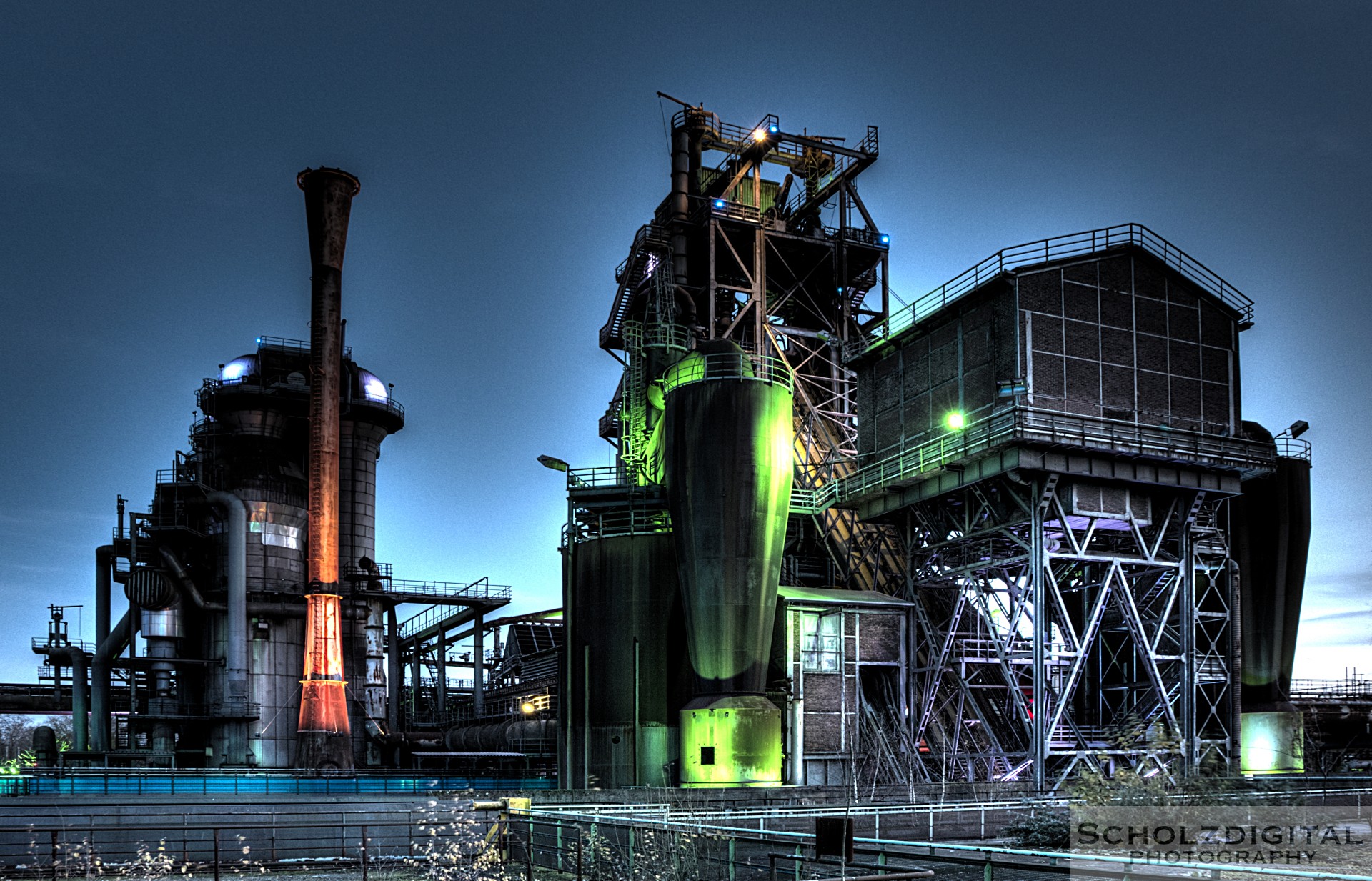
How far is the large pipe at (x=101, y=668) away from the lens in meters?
67.7

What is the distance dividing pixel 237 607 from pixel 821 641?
34.1m

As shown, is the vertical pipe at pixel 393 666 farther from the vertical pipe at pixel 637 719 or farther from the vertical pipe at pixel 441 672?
the vertical pipe at pixel 637 719

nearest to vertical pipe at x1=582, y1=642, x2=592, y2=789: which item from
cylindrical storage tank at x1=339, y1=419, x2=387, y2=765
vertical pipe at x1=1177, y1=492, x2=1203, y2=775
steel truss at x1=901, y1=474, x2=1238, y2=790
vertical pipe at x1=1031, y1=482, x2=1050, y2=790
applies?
steel truss at x1=901, y1=474, x2=1238, y2=790

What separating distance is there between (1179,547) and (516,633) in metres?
49.8

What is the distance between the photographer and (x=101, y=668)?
68.5 m

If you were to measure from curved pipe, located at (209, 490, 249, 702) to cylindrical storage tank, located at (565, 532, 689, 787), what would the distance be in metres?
25.1

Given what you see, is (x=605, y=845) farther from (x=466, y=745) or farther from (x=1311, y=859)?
(x=466, y=745)

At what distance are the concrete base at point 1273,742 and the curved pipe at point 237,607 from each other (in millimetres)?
46463

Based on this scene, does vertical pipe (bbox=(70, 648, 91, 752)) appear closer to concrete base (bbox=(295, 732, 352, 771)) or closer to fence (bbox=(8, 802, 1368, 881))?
concrete base (bbox=(295, 732, 352, 771))

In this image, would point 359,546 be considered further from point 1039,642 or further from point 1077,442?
point 1077,442

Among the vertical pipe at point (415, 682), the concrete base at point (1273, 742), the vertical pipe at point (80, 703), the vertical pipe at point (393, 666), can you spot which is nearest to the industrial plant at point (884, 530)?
the concrete base at point (1273, 742)

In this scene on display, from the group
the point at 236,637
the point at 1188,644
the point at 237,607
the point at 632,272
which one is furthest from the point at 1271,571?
the point at 236,637

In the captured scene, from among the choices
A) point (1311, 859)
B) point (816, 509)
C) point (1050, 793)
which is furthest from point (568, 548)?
point (1311, 859)

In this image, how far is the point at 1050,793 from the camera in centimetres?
3356
